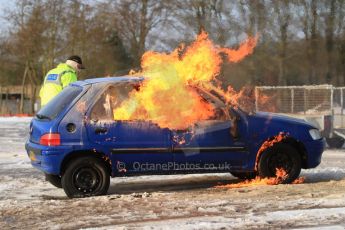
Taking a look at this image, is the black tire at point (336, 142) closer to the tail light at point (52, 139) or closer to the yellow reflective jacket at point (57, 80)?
the yellow reflective jacket at point (57, 80)

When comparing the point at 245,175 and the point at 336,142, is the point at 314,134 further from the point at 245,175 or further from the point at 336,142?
the point at 336,142

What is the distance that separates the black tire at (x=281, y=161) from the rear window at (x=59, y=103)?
2787 millimetres

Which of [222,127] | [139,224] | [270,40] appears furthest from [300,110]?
[139,224]

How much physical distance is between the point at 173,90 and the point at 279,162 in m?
1.90

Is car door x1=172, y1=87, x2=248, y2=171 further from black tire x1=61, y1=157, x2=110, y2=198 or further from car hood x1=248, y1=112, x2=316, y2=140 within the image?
black tire x1=61, y1=157, x2=110, y2=198

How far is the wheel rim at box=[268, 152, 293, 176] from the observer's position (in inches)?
340

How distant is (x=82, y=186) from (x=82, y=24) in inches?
1130

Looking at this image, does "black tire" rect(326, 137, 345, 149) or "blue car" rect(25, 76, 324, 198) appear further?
"black tire" rect(326, 137, 345, 149)

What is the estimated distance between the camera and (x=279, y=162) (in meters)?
8.70

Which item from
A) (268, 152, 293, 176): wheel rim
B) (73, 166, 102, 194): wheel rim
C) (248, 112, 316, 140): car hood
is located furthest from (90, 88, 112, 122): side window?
(268, 152, 293, 176): wheel rim

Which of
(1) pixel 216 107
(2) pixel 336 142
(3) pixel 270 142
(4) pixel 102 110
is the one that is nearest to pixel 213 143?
(1) pixel 216 107

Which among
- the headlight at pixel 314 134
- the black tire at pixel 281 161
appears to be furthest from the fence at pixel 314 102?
the black tire at pixel 281 161

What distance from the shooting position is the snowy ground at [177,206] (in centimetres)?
621

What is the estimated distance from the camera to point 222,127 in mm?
8320
